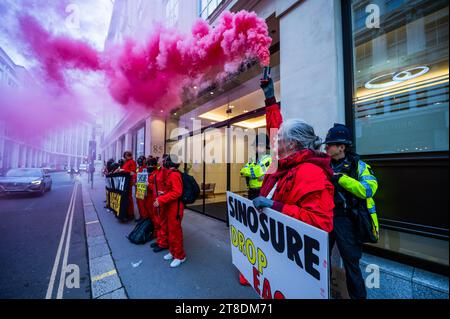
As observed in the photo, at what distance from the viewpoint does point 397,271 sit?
1.86m

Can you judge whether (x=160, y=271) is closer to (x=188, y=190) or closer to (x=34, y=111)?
(x=188, y=190)

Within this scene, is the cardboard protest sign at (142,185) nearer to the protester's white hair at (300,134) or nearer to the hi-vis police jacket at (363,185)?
the protester's white hair at (300,134)

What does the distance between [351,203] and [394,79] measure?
1.73m

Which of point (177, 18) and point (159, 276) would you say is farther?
point (177, 18)

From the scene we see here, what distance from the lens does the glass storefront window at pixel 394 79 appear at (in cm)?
178

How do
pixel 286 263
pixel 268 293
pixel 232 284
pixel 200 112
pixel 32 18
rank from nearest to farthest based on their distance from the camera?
pixel 286 263, pixel 268 293, pixel 232 284, pixel 32 18, pixel 200 112

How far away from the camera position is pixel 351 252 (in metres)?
1.71

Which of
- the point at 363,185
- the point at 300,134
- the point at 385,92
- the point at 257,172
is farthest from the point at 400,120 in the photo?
the point at 257,172

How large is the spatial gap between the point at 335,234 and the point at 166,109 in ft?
27.1

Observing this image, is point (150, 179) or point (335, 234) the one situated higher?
point (150, 179)

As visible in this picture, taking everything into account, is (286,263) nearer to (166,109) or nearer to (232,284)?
(232,284)

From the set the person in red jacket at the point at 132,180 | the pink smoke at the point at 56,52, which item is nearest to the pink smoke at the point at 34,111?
the pink smoke at the point at 56,52

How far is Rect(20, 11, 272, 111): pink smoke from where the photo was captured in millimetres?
3293
